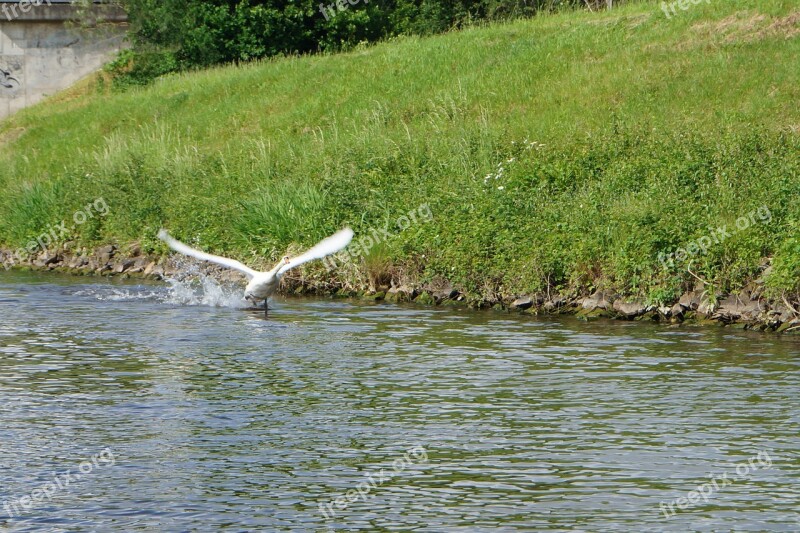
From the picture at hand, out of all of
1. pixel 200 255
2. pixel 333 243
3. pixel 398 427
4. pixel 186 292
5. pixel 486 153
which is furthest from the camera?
pixel 486 153

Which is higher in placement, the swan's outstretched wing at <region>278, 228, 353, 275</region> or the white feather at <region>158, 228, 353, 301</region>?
the swan's outstretched wing at <region>278, 228, 353, 275</region>

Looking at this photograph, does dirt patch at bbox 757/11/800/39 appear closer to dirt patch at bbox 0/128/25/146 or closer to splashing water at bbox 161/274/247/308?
splashing water at bbox 161/274/247/308

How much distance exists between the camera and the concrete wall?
45.1 meters

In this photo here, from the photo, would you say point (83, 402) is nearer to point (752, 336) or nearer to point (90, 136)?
point (752, 336)

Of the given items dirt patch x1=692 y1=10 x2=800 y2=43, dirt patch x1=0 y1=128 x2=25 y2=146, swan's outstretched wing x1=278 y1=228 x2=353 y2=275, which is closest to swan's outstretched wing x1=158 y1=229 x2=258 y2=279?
swan's outstretched wing x1=278 y1=228 x2=353 y2=275

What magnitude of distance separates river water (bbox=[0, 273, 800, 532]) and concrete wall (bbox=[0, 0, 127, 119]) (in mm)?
29778

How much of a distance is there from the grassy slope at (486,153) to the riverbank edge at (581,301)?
0.22 meters

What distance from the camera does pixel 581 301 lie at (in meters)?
18.2

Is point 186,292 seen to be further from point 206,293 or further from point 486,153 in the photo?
point 486,153

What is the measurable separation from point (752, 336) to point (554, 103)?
1361cm

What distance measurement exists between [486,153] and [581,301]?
6.10 m

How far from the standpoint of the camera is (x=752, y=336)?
1577 cm

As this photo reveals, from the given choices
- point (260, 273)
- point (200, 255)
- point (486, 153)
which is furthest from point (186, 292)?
point (486, 153)

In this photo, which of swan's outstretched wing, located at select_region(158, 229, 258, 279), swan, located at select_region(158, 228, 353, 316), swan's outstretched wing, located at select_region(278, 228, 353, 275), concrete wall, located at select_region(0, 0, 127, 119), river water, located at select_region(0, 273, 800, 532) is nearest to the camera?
river water, located at select_region(0, 273, 800, 532)
